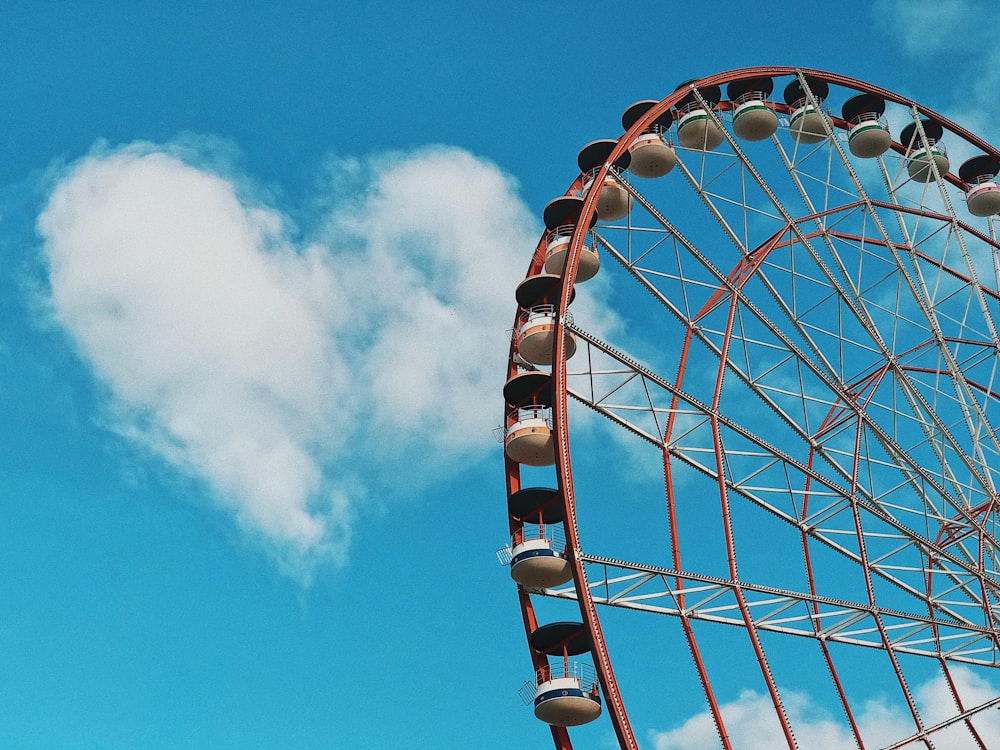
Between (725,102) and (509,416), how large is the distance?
9922mm

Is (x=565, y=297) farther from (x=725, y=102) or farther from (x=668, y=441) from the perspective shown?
(x=725, y=102)

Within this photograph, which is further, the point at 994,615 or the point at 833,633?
the point at 994,615

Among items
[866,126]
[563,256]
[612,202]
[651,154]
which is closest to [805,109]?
[866,126]

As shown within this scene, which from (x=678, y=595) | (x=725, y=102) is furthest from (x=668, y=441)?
(x=725, y=102)

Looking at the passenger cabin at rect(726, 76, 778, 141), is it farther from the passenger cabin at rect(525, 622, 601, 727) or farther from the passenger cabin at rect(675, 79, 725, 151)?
the passenger cabin at rect(525, 622, 601, 727)

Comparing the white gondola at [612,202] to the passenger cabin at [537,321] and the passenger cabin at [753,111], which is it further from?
the passenger cabin at [753,111]

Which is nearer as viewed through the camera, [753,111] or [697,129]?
[697,129]

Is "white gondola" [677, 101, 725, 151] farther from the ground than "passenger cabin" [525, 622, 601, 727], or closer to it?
farther from the ground

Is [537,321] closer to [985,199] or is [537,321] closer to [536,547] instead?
[536,547]

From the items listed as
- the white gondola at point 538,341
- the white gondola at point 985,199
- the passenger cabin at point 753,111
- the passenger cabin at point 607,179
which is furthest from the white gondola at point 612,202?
the white gondola at point 985,199

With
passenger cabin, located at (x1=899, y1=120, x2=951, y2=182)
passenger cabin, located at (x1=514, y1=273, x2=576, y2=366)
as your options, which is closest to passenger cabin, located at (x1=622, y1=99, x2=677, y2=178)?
passenger cabin, located at (x1=514, y1=273, x2=576, y2=366)

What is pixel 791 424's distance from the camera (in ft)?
76.9

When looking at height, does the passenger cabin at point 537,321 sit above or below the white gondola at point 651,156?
below

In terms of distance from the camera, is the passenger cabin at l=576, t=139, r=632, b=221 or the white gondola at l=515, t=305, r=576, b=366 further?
the passenger cabin at l=576, t=139, r=632, b=221
